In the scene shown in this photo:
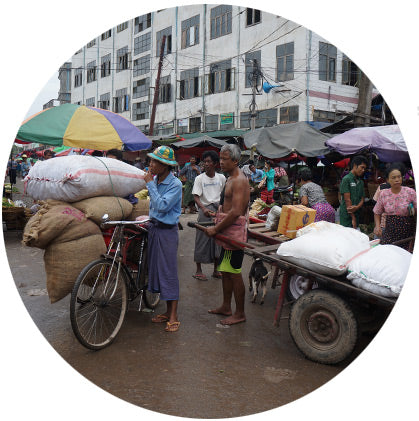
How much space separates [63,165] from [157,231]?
97 centimetres

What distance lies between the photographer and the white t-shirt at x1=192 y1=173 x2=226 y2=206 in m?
5.07

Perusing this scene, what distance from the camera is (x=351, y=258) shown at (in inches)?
110

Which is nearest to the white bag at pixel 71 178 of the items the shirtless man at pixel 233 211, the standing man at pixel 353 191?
the shirtless man at pixel 233 211

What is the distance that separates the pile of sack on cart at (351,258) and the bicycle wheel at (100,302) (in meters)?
1.38

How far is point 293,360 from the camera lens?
295cm

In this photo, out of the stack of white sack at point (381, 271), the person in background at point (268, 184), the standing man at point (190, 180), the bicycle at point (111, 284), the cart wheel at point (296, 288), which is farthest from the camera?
the standing man at point (190, 180)

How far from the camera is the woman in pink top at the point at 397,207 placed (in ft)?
13.4

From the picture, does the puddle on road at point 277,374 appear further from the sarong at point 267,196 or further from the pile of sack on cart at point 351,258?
the sarong at point 267,196

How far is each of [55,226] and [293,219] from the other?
7.40ft

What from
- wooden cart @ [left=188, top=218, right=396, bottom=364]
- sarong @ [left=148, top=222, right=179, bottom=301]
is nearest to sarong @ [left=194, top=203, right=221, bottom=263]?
sarong @ [left=148, top=222, right=179, bottom=301]

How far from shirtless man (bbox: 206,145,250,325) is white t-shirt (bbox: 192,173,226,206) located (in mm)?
1351

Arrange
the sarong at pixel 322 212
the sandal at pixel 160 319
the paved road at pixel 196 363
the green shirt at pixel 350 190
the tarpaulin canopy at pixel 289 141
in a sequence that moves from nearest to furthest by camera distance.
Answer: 1. the paved road at pixel 196 363
2. the sandal at pixel 160 319
3. the sarong at pixel 322 212
4. the green shirt at pixel 350 190
5. the tarpaulin canopy at pixel 289 141

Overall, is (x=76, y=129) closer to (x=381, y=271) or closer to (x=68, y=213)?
(x=68, y=213)

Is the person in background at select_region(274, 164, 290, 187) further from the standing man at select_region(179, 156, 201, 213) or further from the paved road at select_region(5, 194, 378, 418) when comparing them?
the paved road at select_region(5, 194, 378, 418)
